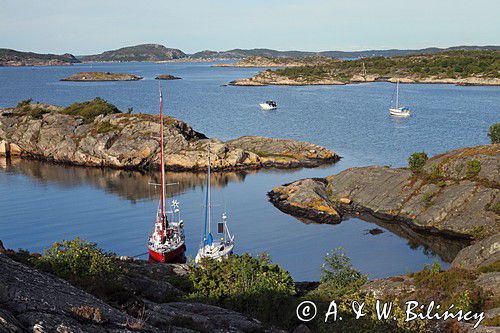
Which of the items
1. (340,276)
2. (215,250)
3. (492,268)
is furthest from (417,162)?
(340,276)

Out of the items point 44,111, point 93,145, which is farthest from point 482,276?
point 44,111

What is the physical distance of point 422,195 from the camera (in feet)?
174

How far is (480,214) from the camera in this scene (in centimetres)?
4731

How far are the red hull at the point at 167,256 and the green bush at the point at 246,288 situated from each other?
1553 centimetres

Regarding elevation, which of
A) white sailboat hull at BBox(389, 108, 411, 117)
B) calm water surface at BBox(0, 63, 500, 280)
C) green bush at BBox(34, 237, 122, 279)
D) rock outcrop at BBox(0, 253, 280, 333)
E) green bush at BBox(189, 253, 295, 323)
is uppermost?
rock outcrop at BBox(0, 253, 280, 333)

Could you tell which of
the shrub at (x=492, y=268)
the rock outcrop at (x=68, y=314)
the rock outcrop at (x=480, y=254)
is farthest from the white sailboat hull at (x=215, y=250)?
the rock outcrop at (x=68, y=314)

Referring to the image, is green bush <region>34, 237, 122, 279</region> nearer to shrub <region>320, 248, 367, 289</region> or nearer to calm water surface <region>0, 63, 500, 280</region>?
shrub <region>320, 248, 367, 289</region>

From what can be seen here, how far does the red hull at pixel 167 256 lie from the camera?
41188mm

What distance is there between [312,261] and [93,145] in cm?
5067

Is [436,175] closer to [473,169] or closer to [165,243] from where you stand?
[473,169]

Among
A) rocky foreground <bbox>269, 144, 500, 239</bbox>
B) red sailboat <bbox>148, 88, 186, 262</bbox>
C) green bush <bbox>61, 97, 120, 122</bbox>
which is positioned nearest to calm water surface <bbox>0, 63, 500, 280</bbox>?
rocky foreground <bbox>269, 144, 500, 239</bbox>

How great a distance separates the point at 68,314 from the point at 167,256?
30.0 metres

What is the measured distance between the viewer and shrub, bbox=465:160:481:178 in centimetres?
5197

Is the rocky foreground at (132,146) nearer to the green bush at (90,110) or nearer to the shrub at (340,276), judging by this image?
the green bush at (90,110)
